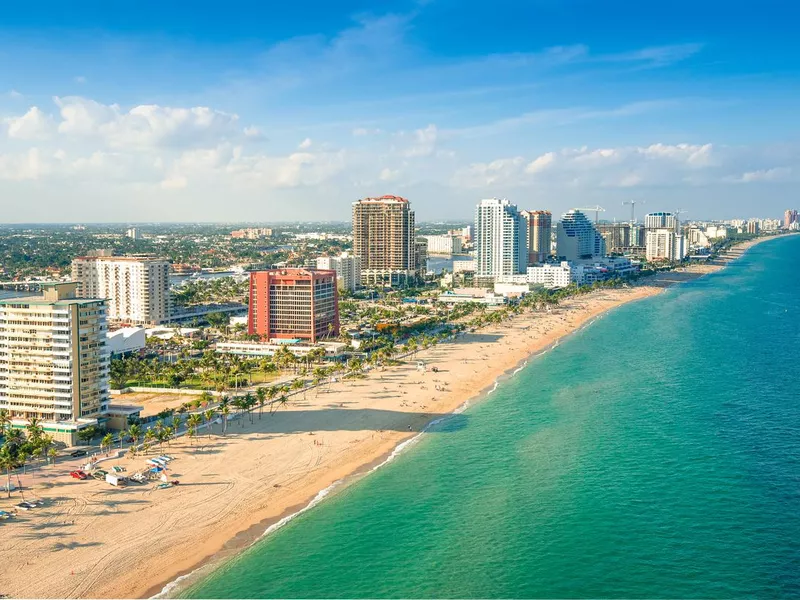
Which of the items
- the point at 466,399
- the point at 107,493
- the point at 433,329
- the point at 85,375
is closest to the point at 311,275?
the point at 433,329

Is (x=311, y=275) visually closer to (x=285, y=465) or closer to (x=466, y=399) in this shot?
(x=466, y=399)

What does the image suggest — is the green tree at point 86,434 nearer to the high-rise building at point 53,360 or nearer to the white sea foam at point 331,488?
the high-rise building at point 53,360

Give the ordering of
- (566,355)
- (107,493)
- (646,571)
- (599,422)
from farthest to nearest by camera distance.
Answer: (566,355) < (599,422) < (107,493) < (646,571)

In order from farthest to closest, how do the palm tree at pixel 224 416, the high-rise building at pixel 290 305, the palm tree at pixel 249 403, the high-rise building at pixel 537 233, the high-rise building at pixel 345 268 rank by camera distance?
the high-rise building at pixel 537 233 < the high-rise building at pixel 345 268 < the high-rise building at pixel 290 305 < the palm tree at pixel 249 403 < the palm tree at pixel 224 416

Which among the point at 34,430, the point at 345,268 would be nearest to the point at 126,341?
the point at 34,430

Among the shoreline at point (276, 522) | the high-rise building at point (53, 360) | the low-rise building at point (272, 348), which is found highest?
the high-rise building at point (53, 360)

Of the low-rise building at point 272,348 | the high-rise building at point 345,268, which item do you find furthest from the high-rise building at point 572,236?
the low-rise building at point 272,348

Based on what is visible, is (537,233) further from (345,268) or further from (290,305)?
(290,305)

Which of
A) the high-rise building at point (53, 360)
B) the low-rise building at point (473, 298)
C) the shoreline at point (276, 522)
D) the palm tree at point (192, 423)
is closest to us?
the shoreline at point (276, 522)
